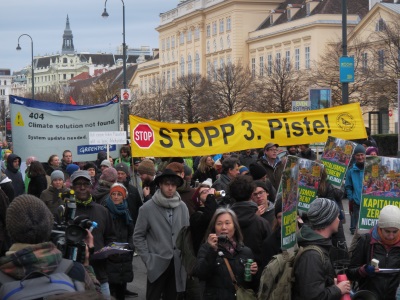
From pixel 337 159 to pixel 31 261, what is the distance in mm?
6375

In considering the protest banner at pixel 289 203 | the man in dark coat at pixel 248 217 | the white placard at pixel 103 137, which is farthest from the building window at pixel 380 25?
the protest banner at pixel 289 203

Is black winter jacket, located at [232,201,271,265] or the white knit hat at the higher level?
the white knit hat

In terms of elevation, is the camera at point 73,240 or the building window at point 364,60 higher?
the building window at point 364,60

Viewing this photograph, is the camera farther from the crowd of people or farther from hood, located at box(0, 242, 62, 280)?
hood, located at box(0, 242, 62, 280)

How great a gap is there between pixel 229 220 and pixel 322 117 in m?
6.21

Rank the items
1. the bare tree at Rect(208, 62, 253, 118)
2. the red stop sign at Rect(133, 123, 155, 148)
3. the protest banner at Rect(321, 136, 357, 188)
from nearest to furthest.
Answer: the protest banner at Rect(321, 136, 357, 188)
the red stop sign at Rect(133, 123, 155, 148)
the bare tree at Rect(208, 62, 253, 118)

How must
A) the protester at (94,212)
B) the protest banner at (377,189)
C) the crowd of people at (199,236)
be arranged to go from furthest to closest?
the protester at (94,212), the protest banner at (377,189), the crowd of people at (199,236)

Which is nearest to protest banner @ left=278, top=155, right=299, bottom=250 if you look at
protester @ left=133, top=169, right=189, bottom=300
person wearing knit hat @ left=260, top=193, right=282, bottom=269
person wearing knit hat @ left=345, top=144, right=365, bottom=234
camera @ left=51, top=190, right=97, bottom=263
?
person wearing knit hat @ left=260, top=193, right=282, bottom=269

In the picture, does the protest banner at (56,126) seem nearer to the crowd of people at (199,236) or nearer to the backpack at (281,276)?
the crowd of people at (199,236)

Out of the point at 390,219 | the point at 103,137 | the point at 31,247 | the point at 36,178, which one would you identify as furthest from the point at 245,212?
the point at 103,137

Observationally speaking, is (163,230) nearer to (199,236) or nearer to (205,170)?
(199,236)

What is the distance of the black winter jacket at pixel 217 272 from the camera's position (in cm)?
656

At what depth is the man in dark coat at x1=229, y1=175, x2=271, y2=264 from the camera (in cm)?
733

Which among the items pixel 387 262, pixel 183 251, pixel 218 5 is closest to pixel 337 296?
pixel 387 262
